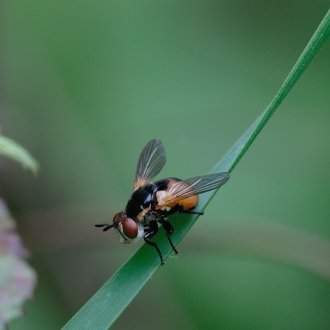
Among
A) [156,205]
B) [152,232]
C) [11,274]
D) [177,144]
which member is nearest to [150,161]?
[156,205]

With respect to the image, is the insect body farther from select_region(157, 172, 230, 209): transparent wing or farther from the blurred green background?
the blurred green background

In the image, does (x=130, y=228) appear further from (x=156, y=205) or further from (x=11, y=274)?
(x=11, y=274)

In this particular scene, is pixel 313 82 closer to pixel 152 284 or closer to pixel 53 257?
pixel 152 284

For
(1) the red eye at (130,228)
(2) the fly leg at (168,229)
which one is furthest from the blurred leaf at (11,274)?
(1) the red eye at (130,228)

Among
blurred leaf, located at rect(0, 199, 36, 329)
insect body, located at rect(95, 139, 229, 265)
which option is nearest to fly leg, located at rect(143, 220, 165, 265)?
insect body, located at rect(95, 139, 229, 265)

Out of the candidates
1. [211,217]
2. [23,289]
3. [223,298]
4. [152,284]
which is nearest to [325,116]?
[211,217]

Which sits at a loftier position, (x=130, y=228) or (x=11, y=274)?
(x=11, y=274)

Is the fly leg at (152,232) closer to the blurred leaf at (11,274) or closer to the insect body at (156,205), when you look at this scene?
the insect body at (156,205)

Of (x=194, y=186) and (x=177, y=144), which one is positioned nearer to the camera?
(x=194, y=186)
